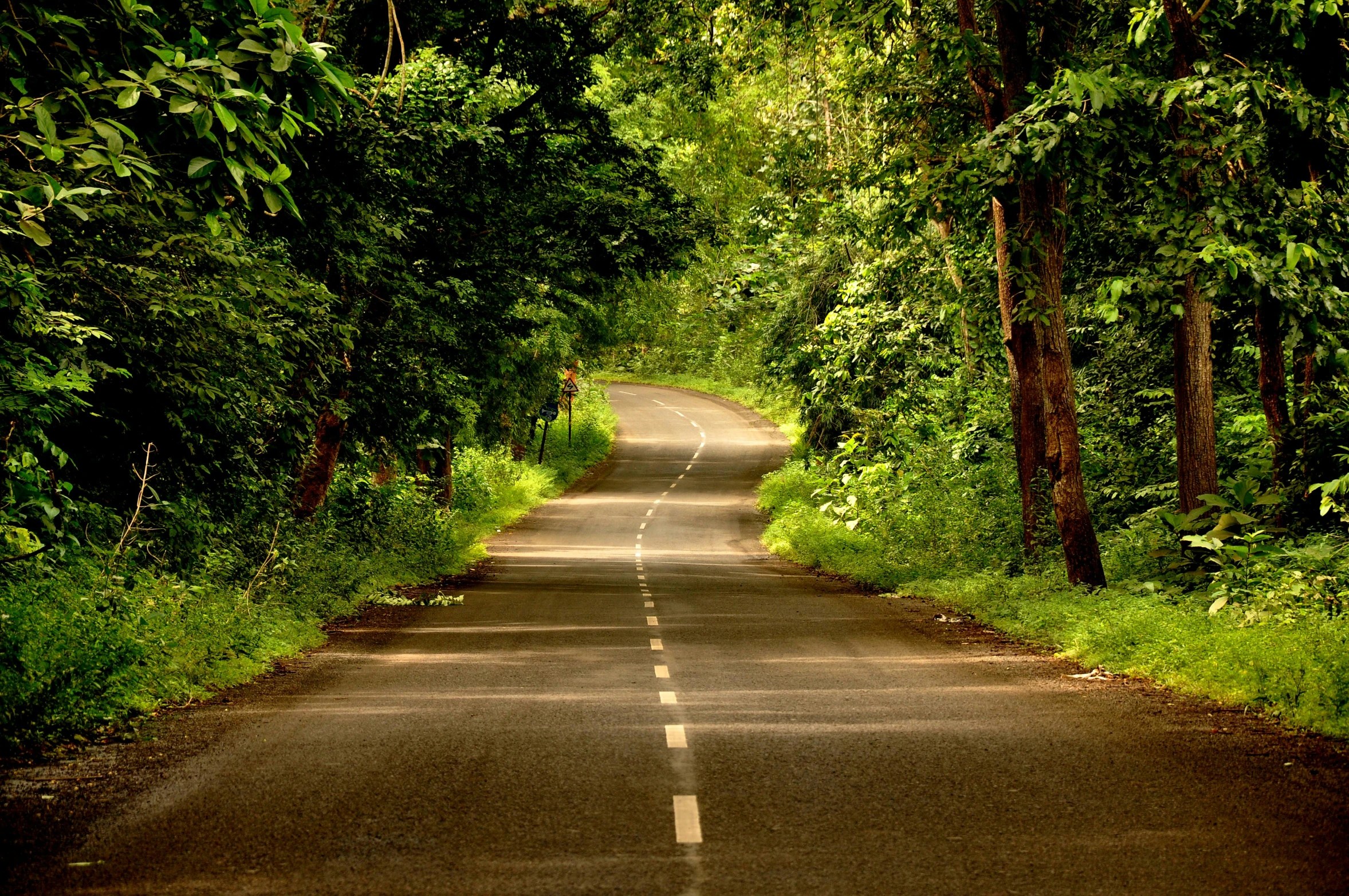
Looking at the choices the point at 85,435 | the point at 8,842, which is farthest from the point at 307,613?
the point at 8,842

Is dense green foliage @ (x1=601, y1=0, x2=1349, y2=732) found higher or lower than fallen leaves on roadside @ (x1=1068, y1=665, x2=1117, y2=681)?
Result: higher

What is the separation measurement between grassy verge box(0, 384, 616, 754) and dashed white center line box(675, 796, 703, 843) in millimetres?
4166

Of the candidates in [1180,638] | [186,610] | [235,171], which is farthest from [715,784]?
[186,610]

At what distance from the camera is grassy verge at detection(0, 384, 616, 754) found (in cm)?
862

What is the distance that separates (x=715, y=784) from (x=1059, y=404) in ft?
33.9

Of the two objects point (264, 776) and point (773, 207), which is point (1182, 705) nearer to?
point (264, 776)

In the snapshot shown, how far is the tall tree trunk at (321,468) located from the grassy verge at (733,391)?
39404mm

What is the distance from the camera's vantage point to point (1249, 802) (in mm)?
6805

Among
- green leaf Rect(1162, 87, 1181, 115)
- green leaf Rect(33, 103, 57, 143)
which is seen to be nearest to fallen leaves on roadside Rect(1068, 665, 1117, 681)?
green leaf Rect(1162, 87, 1181, 115)

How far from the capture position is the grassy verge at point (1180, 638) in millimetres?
9266

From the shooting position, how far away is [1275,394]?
46.2 feet

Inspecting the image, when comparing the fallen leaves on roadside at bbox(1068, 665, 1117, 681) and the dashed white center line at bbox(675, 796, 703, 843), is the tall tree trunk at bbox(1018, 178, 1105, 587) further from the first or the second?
the dashed white center line at bbox(675, 796, 703, 843)

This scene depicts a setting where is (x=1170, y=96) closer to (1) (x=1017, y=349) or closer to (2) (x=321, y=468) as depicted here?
(1) (x=1017, y=349)

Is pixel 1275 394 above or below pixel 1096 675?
above
